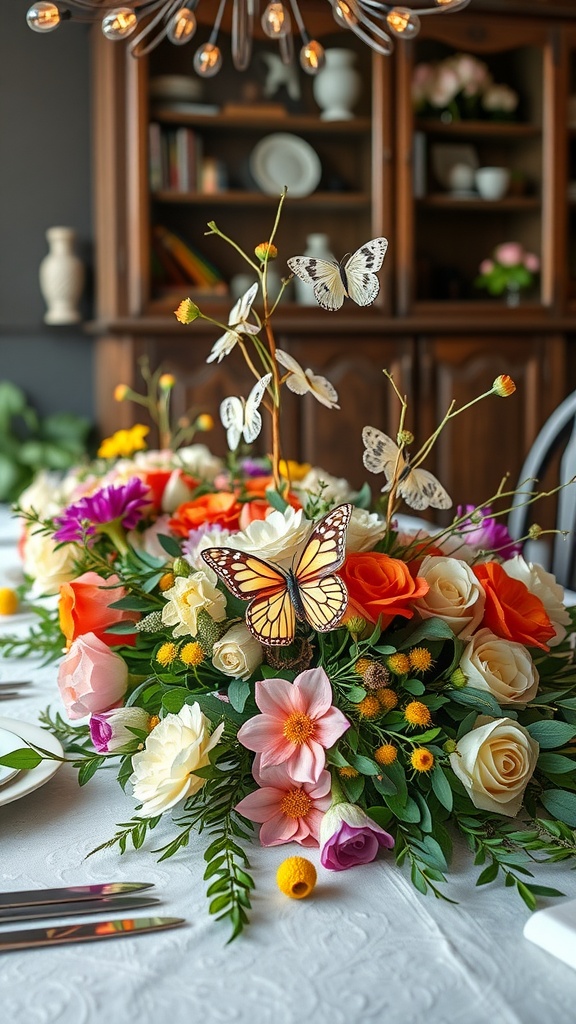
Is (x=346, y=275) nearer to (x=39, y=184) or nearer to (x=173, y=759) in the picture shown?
(x=173, y=759)

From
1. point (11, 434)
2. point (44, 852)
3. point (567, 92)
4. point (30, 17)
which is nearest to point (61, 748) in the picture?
point (44, 852)

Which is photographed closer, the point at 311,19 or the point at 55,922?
the point at 55,922

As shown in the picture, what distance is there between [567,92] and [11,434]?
1.97m

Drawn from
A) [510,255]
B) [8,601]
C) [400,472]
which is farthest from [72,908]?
[510,255]

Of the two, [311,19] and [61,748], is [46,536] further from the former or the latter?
[311,19]

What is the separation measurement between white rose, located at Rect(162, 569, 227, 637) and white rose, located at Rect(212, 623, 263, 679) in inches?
0.8

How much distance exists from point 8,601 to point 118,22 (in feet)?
2.36

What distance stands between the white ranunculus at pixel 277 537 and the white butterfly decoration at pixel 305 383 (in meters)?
0.11

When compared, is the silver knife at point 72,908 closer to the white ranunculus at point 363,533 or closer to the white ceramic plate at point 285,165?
the white ranunculus at point 363,533

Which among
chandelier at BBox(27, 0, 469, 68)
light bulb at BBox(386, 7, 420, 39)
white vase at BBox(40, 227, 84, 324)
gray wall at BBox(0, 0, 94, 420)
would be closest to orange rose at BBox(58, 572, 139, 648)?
chandelier at BBox(27, 0, 469, 68)

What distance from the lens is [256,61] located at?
3039mm

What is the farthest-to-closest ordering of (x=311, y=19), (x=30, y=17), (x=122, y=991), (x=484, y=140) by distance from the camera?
1. (x=484, y=140)
2. (x=311, y=19)
3. (x=30, y=17)
4. (x=122, y=991)

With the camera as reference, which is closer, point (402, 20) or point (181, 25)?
point (402, 20)

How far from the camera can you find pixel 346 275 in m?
0.70
